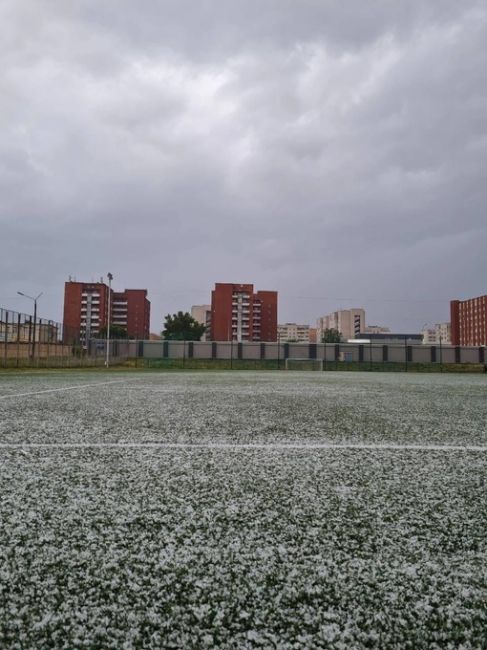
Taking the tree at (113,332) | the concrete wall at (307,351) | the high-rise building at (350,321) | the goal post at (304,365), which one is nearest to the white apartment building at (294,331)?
the high-rise building at (350,321)

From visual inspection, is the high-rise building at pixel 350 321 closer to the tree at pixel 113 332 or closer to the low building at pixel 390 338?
the low building at pixel 390 338

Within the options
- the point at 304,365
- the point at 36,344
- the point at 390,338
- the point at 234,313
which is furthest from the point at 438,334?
the point at 36,344

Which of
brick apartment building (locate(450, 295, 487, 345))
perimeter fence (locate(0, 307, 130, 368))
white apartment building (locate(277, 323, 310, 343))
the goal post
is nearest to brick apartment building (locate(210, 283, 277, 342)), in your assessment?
brick apartment building (locate(450, 295, 487, 345))

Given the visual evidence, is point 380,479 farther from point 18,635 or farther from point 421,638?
point 18,635

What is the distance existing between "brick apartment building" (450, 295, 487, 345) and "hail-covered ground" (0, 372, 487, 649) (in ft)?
338

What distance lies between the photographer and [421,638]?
2.13 feet

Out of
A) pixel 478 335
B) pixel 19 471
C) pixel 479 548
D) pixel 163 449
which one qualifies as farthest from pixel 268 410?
pixel 478 335

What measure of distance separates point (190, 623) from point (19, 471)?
124 cm

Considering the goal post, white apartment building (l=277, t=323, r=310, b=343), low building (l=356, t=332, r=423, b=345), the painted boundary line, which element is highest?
white apartment building (l=277, t=323, r=310, b=343)

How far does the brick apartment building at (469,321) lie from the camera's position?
9344 cm

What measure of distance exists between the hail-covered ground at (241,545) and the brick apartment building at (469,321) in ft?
338

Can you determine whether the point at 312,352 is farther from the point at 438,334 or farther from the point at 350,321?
the point at 438,334

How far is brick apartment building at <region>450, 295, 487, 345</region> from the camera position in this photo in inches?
3679

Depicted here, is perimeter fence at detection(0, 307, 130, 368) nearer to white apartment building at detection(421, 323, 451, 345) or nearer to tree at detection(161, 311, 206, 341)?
tree at detection(161, 311, 206, 341)
